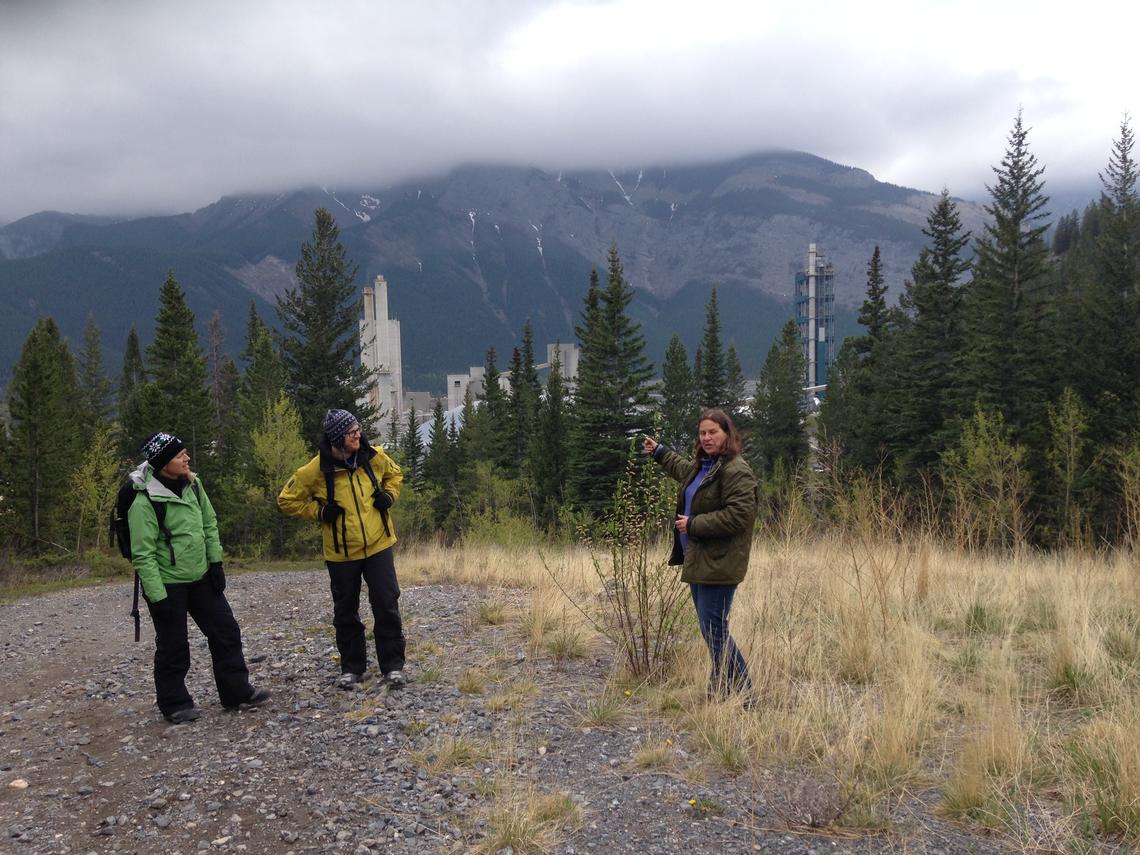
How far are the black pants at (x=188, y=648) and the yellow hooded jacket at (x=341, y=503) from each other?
2.70ft

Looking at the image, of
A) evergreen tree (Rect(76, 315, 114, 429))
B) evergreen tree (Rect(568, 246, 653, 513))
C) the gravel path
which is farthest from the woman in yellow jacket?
evergreen tree (Rect(76, 315, 114, 429))

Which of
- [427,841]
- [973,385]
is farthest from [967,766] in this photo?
[973,385]

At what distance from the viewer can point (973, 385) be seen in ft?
124

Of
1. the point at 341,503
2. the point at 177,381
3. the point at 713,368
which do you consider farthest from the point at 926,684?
the point at 713,368

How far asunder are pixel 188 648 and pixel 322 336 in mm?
36954

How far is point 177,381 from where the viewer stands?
35.2 metres

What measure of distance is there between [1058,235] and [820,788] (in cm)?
12242

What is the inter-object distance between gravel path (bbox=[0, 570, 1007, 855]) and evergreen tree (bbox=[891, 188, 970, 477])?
3805 centimetres

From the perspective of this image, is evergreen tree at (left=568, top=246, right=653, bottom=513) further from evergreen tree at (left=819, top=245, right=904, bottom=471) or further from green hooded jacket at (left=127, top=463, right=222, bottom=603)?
green hooded jacket at (left=127, top=463, right=222, bottom=603)

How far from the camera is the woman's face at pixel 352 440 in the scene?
18.0 ft

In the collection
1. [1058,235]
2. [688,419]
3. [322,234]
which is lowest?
[688,419]

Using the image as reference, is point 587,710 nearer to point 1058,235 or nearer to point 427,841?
point 427,841

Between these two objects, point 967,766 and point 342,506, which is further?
point 342,506

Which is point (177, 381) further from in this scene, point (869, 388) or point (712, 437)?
point (869, 388)
